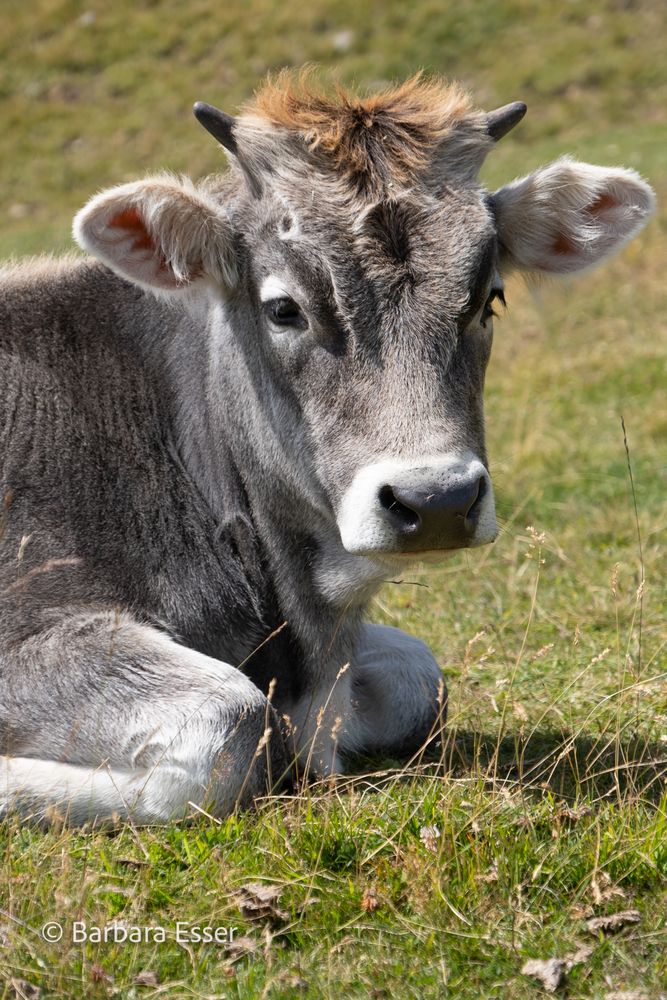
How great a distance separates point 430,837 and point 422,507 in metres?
1.22

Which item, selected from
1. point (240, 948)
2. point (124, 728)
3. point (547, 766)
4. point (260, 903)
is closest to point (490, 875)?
point (260, 903)

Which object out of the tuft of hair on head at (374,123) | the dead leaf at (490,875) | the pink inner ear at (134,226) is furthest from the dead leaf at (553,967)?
the pink inner ear at (134,226)

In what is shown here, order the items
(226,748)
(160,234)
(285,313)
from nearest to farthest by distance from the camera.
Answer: (226,748) → (285,313) → (160,234)

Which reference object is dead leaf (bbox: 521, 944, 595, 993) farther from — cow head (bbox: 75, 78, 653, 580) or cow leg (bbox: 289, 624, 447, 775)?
cow leg (bbox: 289, 624, 447, 775)

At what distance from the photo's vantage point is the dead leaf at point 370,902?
180 inches

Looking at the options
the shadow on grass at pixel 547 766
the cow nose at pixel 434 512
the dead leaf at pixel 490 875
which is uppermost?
the cow nose at pixel 434 512

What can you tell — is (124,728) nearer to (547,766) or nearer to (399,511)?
(399,511)

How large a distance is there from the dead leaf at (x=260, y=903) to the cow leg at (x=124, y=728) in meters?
0.59

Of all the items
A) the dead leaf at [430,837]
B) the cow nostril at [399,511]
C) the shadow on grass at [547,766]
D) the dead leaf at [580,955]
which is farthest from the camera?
the shadow on grass at [547,766]

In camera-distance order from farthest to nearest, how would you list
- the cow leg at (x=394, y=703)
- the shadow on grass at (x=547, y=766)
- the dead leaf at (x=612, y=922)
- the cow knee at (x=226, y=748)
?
the cow leg at (x=394, y=703) → the shadow on grass at (x=547, y=766) → the cow knee at (x=226, y=748) → the dead leaf at (x=612, y=922)

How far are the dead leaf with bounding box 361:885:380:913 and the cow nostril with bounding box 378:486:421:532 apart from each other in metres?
1.32

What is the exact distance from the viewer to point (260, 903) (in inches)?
Answer: 178

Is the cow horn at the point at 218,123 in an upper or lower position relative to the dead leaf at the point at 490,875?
upper

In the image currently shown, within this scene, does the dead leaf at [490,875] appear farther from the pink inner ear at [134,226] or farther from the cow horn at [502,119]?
the cow horn at [502,119]
